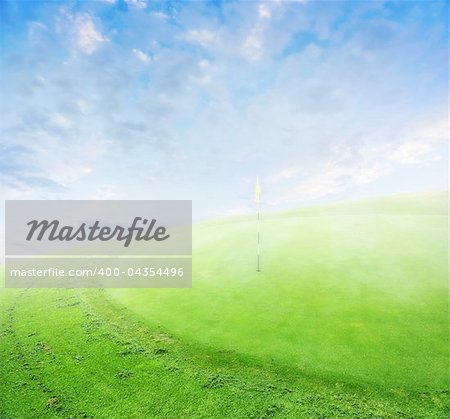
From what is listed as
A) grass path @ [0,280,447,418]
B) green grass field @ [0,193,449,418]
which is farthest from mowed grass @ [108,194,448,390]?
grass path @ [0,280,447,418]

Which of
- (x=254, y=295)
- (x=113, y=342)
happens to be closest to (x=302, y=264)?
(x=254, y=295)

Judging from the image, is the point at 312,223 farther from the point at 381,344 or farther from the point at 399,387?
the point at 399,387

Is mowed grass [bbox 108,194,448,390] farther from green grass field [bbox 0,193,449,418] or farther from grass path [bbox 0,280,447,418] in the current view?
grass path [bbox 0,280,447,418]

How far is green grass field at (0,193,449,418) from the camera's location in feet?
27.9

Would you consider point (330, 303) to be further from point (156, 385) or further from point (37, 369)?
point (37, 369)

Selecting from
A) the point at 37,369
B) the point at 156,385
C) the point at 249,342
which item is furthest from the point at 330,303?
the point at 37,369

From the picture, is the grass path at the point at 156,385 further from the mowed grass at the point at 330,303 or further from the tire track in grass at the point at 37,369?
the mowed grass at the point at 330,303

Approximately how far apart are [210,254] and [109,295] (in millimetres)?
7737

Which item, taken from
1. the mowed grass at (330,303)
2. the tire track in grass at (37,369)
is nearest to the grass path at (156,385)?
the tire track in grass at (37,369)

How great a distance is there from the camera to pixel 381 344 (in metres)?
10.8

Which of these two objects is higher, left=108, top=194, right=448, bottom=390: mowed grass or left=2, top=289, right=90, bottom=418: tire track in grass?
left=108, top=194, right=448, bottom=390: mowed grass

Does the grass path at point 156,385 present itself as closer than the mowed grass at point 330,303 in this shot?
Yes

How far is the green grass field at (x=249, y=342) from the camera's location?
335 inches

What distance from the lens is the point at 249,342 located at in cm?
1135
